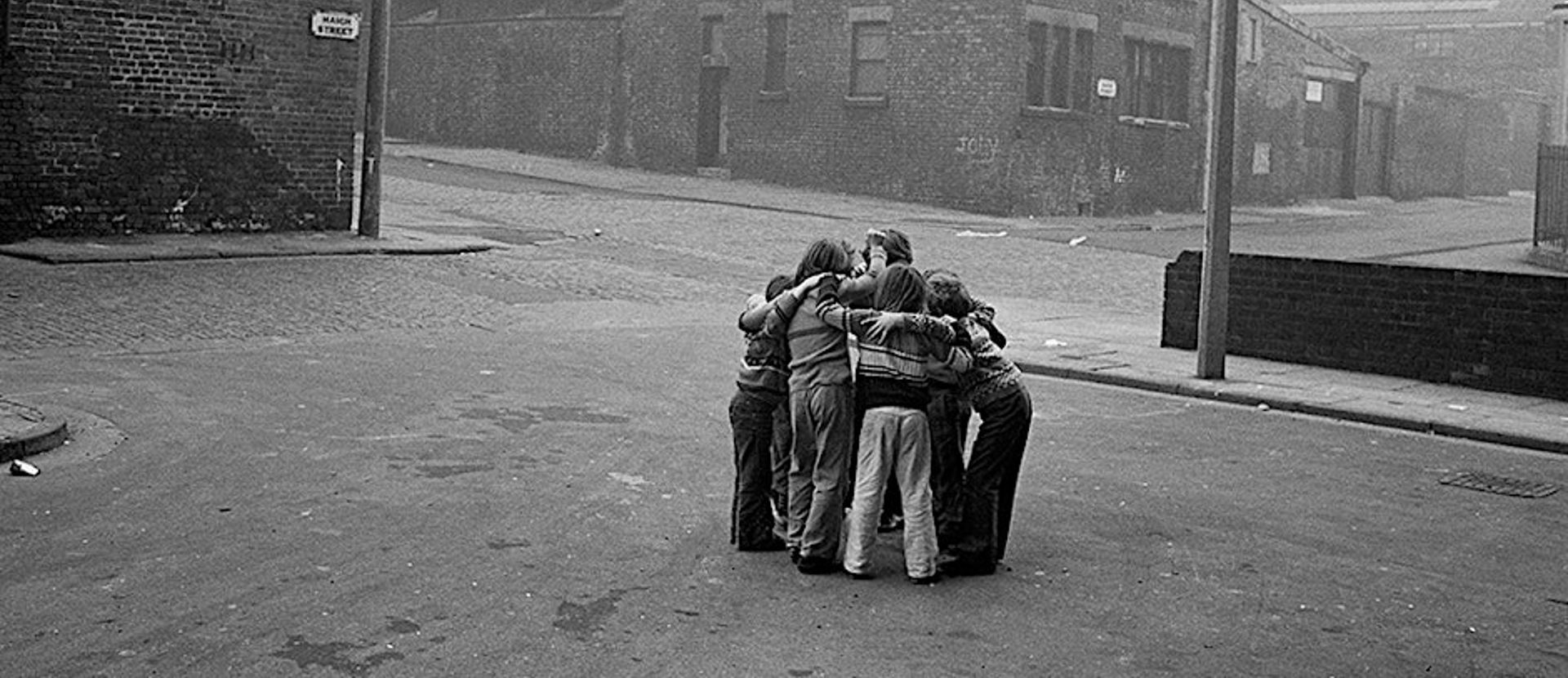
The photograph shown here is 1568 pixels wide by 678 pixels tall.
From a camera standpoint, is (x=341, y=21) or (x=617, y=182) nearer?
(x=341, y=21)

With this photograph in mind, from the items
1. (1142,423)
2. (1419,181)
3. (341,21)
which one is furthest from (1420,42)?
(1142,423)

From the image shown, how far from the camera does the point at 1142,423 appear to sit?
12.5 m

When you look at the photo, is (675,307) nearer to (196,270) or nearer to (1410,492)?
(196,270)

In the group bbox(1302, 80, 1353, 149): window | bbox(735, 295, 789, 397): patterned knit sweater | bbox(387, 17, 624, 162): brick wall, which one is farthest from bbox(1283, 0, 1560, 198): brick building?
bbox(735, 295, 789, 397): patterned knit sweater

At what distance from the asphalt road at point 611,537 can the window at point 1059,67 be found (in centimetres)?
2169

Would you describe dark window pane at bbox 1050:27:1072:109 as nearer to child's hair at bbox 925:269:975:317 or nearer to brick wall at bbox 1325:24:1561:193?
brick wall at bbox 1325:24:1561:193

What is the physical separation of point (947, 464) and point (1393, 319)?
8136 millimetres

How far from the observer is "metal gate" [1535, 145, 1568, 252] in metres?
27.2

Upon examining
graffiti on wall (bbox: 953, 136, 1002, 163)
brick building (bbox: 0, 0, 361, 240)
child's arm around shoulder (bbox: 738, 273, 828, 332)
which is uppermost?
graffiti on wall (bbox: 953, 136, 1002, 163)

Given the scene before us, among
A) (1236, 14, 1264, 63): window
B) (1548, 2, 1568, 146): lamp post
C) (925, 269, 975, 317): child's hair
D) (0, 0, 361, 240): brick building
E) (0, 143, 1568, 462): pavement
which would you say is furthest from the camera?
(1236, 14, 1264, 63): window

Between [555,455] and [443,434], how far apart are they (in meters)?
0.93

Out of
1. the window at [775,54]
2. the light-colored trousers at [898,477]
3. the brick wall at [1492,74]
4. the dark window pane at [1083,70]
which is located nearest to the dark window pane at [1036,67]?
the dark window pane at [1083,70]

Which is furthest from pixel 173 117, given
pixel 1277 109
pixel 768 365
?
pixel 1277 109

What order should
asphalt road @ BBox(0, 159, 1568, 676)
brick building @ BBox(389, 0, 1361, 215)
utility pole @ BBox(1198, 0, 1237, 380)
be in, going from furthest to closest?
1. brick building @ BBox(389, 0, 1361, 215)
2. utility pole @ BBox(1198, 0, 1237, 380)
3. asphalt road @ BBox(0, 159, 1568, 676)
